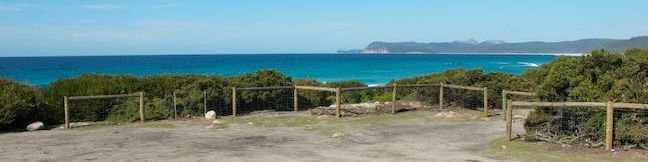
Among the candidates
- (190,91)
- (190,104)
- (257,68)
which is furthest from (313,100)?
(257,68)

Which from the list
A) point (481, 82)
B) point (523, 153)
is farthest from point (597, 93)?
point (481, 82)

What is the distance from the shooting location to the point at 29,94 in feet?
55.0

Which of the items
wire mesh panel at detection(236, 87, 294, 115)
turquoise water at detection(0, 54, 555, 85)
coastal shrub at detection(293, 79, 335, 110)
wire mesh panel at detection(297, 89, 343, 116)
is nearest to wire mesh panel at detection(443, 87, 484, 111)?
wire mesh panel at detection(297, 89, 343, 116)

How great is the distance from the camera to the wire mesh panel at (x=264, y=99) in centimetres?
1998

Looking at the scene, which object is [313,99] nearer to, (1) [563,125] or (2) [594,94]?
(1) [563,125]

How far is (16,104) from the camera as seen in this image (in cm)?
1570

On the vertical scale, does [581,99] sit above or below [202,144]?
above

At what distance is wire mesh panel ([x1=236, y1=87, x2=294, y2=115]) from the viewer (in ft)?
65.6

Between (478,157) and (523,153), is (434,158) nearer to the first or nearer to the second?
(478,157)

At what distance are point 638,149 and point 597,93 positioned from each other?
1.60 metres

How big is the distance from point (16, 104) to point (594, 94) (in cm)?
1295

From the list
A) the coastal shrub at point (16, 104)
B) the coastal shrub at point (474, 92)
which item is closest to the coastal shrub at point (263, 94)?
the coastal shrub at point (474, 92)

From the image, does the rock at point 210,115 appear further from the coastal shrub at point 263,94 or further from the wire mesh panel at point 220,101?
the coastal shrub at point 263,94

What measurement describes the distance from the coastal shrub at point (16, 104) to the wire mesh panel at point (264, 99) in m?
5.54
